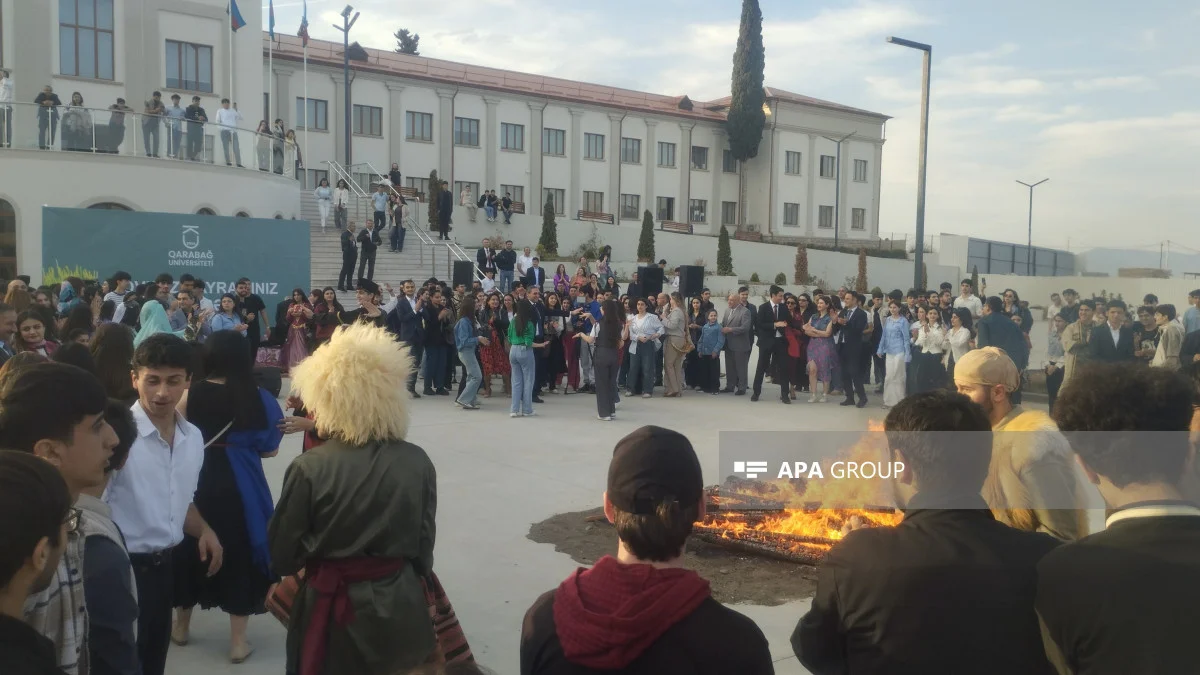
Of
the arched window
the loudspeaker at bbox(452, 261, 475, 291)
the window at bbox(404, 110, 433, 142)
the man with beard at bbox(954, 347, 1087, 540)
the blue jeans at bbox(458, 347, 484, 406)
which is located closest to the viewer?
the man with beard at bbox(954, 347, 1087, 540)

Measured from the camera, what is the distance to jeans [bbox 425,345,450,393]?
15.1 m

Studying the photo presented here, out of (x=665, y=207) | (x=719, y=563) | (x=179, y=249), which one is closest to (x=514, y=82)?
(x=665, y=207)

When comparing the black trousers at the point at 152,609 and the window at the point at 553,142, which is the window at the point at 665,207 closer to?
the window at the point at 553,142

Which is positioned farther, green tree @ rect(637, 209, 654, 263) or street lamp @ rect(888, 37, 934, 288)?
green tree @ rect(637, 209, 654, 263)

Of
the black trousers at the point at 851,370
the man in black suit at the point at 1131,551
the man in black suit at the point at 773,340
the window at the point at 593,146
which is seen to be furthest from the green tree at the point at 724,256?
the man in black suit at the point at 1131,551

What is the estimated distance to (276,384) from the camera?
5.68 meters

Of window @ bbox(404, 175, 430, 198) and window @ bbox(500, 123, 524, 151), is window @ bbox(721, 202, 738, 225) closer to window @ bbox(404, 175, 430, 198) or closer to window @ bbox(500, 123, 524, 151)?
window @ bbox(500, 123, 524, 151)

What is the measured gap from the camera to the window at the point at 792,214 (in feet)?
189

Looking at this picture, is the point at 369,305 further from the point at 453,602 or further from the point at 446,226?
the point at 446,226

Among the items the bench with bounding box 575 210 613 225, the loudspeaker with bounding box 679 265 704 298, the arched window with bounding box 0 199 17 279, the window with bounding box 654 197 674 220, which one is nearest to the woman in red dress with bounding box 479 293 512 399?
the loudspeaker with bounding box 679 265 704 298

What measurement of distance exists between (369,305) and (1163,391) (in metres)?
11.2

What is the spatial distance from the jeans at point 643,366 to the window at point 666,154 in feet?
128

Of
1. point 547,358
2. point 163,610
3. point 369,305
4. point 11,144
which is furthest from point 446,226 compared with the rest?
point 163,610

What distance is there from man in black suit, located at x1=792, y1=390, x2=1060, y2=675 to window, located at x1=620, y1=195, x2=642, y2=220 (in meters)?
50.3
